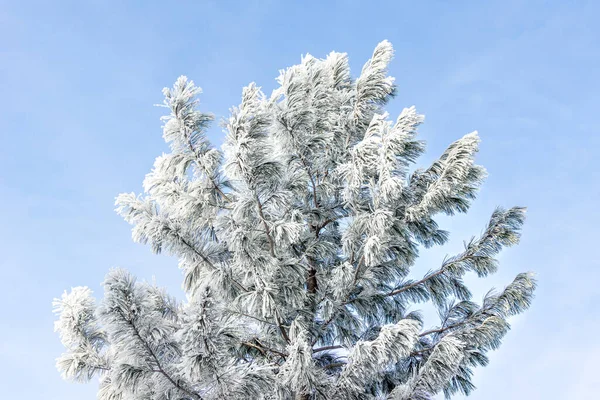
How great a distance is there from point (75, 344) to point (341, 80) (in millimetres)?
4998

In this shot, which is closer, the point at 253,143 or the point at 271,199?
the point at 253,143

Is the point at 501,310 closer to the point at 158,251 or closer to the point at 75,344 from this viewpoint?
the point at 158,251

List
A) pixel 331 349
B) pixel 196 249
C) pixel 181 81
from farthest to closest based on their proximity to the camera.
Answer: pixel 331 349 → pixel 196 249 → pixel 181 81

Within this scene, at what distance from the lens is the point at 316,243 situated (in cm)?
771

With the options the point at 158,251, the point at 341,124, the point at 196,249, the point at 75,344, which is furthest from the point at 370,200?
the point at 75,344

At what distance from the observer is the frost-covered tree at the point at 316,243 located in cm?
642

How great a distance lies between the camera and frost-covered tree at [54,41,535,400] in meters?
6.42

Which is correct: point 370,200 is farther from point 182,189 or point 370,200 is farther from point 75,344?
point 75,344

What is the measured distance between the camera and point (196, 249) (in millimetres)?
7230

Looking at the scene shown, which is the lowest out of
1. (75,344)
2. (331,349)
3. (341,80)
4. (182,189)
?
(75,344)

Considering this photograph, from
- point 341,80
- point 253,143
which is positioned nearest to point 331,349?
point 253,143

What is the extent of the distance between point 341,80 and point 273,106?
163 cm

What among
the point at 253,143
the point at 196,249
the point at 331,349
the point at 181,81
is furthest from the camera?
the point at 331,349

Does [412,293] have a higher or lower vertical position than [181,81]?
lower
